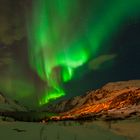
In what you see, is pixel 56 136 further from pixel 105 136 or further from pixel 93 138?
pixel 105 136

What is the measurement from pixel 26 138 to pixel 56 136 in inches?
67.1

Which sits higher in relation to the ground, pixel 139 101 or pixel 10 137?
pixel 139 101

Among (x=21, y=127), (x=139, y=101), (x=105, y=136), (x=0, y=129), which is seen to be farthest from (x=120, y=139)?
(x=139, y=101)

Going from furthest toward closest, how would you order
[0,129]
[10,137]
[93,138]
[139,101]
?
[139,101]
[93,138]
[0,129]
[10,137]

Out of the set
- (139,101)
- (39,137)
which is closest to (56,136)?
(39,137)

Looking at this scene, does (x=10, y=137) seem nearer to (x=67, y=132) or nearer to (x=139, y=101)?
(x=67, y=132)

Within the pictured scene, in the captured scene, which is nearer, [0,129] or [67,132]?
[0,129]

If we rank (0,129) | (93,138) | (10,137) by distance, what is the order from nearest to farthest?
(10,137) < (0,129) < (93,138)

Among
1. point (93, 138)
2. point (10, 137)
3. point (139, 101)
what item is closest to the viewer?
point (10, 137)

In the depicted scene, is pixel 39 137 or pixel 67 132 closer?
pixel 39 137

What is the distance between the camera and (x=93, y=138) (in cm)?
1633

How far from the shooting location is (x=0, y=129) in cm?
1520

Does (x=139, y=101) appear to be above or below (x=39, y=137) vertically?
above

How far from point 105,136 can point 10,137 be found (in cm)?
556
